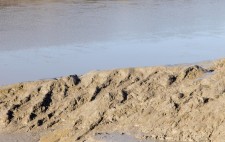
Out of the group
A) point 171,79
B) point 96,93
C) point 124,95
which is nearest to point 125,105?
point 124,95

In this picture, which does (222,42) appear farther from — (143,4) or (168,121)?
(143,4)

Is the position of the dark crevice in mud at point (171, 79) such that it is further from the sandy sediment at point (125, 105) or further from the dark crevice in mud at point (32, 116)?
the dark crevice in mud at point (32, 116)

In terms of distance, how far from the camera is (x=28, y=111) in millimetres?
6719

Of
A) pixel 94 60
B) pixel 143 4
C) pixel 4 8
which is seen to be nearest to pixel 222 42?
pixel 94 60

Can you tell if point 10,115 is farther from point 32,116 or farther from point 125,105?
point 125,105

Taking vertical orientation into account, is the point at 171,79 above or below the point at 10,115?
above

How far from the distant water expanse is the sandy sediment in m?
2.24

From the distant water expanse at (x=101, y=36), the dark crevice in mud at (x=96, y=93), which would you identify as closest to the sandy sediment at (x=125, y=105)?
the dark crevice in mud at (x=96, y=93)

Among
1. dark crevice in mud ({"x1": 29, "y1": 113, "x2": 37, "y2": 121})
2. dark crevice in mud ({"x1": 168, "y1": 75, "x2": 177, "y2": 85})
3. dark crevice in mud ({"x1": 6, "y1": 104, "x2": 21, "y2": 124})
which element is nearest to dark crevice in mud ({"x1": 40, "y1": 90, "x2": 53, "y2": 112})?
dark crevice in mud ({"x1": 29, "y1": 113, "x2": 37, "y2": 121})

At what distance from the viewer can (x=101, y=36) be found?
44.9 ft

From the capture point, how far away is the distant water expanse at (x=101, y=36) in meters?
10.1

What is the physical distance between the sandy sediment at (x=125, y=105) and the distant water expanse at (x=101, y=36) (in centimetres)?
224

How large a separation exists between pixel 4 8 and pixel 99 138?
16.5 meters

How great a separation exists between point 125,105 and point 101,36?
24.4 feet
